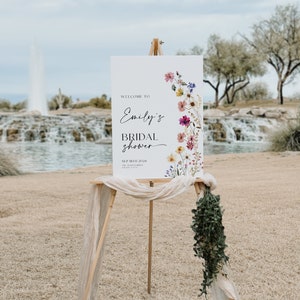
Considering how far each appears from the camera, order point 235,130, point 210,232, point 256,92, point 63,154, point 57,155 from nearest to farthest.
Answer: point 210,232
point 57,155
point 63,154
point 235,130
point 256,92

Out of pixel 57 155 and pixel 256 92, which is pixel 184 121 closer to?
pixel 57 155

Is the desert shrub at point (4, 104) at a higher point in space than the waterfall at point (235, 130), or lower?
higher

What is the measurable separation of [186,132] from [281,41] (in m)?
30.6

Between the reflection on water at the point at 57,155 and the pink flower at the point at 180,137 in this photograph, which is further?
the reflection on water at the point at 57,155

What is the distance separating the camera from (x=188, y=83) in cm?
281

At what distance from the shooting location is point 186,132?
2.82m

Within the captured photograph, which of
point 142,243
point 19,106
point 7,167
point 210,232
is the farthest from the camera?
point 19,106

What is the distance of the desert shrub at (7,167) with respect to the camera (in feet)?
29.5

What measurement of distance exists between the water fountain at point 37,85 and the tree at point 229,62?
11.9 metres

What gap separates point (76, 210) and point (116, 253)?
5.54 ft

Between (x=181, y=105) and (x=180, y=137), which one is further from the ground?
(x=181, y=105)

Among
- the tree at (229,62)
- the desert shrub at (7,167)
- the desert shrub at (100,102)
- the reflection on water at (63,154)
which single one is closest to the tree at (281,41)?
the tree at (229,62)

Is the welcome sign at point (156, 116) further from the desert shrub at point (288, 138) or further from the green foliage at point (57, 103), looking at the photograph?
the green foliage at point (57, 103)

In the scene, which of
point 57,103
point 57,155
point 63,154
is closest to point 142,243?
point 57,155
